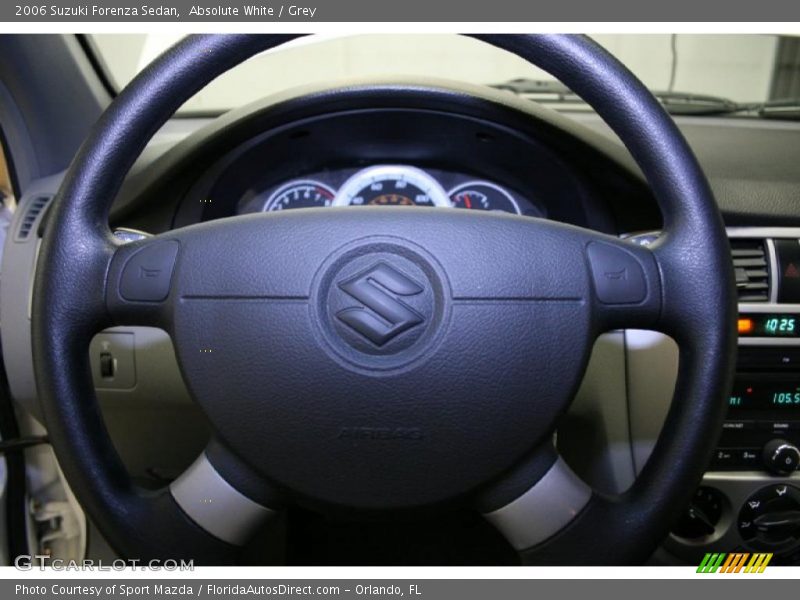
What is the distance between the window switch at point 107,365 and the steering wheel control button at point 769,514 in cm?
84

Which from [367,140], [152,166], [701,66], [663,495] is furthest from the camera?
[701,66]

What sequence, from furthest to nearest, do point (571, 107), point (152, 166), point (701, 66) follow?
point (701, 66)
point (571, 107)
point (152, 166)

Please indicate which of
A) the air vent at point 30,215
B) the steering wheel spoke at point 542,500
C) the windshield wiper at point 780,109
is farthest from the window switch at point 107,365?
the windshield wiper at point 780,109

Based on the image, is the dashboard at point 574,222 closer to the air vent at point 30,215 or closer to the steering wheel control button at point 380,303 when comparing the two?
the air vent at point 30,215

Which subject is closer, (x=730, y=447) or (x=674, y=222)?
(x=674, y=222)

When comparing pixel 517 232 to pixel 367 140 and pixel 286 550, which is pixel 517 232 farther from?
pixel 286 550

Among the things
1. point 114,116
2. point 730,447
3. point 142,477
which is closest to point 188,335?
point 114,116

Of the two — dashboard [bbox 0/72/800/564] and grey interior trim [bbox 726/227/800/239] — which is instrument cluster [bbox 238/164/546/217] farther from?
grey interior trim [bbox 726/227/800/239]

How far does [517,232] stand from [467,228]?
0.16 ft

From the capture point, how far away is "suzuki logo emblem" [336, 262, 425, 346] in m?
0.65

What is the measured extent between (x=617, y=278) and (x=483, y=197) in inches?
18.3

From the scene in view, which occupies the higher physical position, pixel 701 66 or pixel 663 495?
pixel 701 66

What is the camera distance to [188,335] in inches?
26.5

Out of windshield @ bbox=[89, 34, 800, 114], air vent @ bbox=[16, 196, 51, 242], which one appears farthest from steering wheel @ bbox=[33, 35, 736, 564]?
windshield @ bbox=[89, 34, 800, 114]
